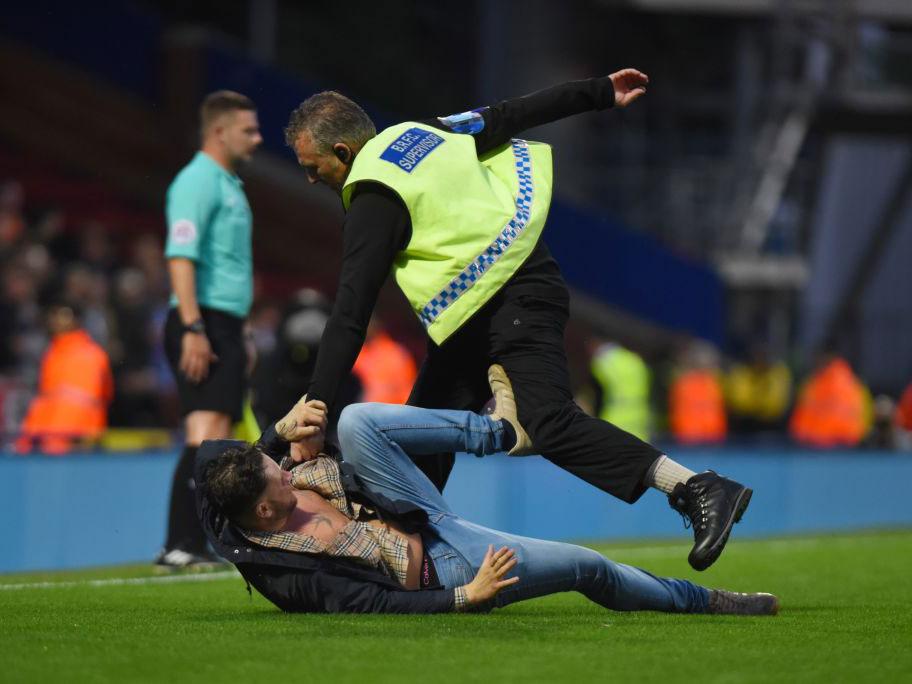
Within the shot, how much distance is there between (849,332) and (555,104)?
1850cm

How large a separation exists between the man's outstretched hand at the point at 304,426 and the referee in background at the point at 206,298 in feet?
7.31

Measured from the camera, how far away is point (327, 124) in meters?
5.86

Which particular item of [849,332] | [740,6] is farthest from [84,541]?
[740,6]

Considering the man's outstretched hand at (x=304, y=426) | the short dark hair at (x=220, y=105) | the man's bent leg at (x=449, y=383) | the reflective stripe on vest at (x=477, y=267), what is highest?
the short dark hair at (x=220, y=105)

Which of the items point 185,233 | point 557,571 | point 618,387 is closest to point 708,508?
point 557,571

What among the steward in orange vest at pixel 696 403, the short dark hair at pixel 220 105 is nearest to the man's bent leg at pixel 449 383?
the short dark hair at pixel 220 105

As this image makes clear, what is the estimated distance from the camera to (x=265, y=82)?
1658cm

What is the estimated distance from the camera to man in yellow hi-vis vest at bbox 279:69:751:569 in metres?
5.63

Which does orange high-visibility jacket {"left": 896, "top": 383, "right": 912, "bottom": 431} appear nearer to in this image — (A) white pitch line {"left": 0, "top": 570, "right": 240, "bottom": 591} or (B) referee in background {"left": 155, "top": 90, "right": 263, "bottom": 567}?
(B) referee in background {"left": 155, "top": 90, "right": 263, "bottom": 567}

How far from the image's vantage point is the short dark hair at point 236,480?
5414 mm

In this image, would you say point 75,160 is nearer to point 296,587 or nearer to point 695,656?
point 296,587

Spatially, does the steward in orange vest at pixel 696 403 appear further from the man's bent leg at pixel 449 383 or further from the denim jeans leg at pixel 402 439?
the denim jeans leg at pixel 402 439

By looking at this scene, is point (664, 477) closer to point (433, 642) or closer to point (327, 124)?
point (433, 642)

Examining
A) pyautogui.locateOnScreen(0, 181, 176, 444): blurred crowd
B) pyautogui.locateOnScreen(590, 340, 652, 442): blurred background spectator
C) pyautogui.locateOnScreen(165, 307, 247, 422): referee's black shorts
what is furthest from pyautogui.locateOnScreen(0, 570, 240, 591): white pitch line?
pyautogui.locateOnScreen(590, 340, 652, 442): blurred background spectator
